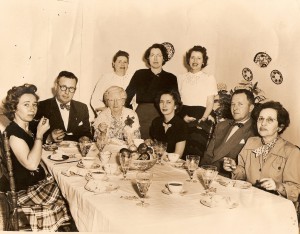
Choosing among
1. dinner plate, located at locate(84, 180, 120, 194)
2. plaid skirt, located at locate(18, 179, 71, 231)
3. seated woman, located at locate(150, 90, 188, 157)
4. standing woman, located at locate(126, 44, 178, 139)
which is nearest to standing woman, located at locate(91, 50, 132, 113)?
standing woman, located at locate(126, 44, 178, 139)

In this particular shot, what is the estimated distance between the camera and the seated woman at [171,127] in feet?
6.56

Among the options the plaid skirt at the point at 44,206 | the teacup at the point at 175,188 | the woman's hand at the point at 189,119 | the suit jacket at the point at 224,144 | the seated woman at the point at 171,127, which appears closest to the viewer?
the teacup at the point at 175,188

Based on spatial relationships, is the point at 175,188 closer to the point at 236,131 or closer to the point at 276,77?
the point at 236,131

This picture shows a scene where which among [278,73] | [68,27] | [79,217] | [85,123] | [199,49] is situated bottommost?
[79,217]

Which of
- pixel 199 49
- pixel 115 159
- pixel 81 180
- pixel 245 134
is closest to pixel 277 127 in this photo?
pixel 245 134

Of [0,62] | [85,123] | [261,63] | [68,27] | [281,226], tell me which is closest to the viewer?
[281,226]

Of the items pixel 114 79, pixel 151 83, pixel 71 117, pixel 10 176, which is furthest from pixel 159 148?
pixel 114 79

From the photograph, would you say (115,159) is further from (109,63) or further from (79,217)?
(109,63)

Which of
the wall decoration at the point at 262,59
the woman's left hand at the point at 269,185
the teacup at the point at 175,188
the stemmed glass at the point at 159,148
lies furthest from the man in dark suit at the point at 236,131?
the wall decoration at the point at 262,59

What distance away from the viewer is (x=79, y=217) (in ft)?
Answer: 3.77

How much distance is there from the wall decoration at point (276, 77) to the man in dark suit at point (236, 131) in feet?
2.93

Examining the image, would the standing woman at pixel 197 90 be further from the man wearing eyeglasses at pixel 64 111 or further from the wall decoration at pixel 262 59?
the man wearing eyeglasses at pixel 64 111

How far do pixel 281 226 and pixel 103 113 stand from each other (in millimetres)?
1476

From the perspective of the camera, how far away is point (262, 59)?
2.80 metres
